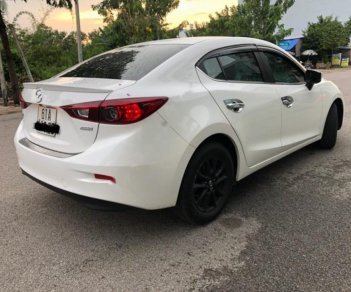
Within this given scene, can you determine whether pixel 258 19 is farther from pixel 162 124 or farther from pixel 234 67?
pixel 162 124

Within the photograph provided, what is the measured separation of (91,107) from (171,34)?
32.0 m

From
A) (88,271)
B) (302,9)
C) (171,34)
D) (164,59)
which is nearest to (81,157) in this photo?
(88,271)

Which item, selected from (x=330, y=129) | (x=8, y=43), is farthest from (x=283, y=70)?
(x=8, y=43)

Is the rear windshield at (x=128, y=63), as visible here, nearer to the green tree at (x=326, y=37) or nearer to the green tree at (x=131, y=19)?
the green tree at (x=131, y=19)

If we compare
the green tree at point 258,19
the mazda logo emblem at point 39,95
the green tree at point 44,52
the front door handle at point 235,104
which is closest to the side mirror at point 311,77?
the front door handle at point 235,104

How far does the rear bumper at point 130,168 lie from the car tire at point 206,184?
138mm

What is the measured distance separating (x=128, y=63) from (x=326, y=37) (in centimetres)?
4035

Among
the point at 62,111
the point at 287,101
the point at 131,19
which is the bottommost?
the point at 287,101

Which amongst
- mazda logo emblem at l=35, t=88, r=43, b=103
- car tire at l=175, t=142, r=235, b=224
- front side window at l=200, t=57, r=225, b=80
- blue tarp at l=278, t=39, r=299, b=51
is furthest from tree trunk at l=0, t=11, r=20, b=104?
blue tarp at l=278, t=39, r=299, b=51

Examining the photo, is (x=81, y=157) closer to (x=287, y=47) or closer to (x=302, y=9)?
(x=287, y=47)

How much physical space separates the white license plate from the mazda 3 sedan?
0.6 inches

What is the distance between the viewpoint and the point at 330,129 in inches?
217

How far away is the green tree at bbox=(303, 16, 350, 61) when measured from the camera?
39562mm

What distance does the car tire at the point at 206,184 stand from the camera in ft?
10.6
